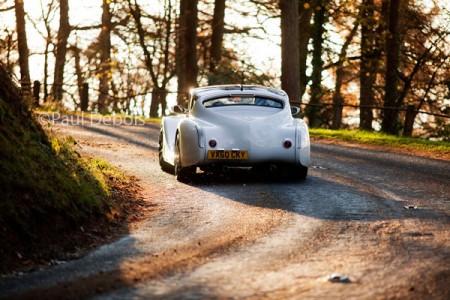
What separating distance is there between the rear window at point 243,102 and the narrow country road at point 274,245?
1.26m

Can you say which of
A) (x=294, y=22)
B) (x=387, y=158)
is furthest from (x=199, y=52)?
(x=387, y=158)

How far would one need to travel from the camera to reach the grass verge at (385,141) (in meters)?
22.0

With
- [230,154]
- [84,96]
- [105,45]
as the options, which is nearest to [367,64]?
[84,96]

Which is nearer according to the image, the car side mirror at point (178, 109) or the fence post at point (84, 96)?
the car side mirror at point (178, 109)

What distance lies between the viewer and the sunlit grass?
22406 mm

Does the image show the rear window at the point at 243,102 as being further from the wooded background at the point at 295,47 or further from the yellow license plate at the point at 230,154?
the wooded background at the point at 295,47

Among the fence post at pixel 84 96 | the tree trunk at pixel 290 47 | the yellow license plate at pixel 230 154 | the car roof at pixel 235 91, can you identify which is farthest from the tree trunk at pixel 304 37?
the yellow license plate at pixel 230 154

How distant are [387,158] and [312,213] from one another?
8.30 metres

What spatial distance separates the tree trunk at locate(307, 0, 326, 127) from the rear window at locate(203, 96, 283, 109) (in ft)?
67.9

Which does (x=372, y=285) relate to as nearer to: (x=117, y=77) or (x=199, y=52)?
(x=199, y=52)

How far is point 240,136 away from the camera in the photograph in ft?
46.2

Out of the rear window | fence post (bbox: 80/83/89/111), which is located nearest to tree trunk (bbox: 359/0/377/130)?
fence post (bbox: 80/83/89/111)

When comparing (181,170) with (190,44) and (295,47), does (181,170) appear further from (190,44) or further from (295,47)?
(190,44)

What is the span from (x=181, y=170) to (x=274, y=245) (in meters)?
6.04
